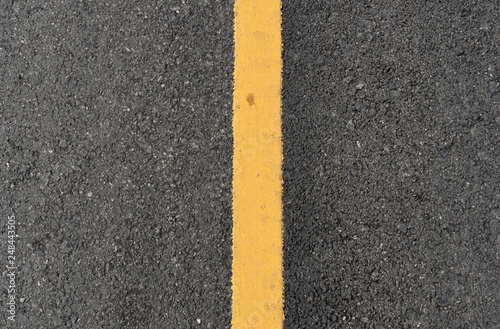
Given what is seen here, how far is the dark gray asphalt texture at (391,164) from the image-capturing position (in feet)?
5.22

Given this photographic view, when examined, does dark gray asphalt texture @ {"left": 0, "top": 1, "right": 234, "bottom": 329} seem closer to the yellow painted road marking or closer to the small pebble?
the yellow painted road marking

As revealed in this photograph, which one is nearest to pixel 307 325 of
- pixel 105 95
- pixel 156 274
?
pixel 156 274

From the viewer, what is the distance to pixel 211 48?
→ 1.82 metres

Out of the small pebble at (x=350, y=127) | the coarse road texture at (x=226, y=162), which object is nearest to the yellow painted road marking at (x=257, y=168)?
the coarse road texture at (x=226, y=162)

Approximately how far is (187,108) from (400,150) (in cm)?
108

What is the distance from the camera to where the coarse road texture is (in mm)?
1616

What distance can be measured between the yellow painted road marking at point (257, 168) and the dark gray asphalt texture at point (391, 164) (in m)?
0.05

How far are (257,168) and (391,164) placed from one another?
65 cm

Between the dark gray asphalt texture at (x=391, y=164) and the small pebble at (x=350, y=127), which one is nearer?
the dark gray asphalt texture at (x=391, y=164)

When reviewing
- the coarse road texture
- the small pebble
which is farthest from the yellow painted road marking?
the small pebble

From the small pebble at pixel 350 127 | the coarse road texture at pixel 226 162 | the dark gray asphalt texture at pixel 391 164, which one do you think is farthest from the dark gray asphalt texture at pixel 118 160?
the small pebble at pixel 350 127

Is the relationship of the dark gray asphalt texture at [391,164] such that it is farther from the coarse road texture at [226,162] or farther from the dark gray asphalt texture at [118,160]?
the dark gray asphalt texture at [118,160]

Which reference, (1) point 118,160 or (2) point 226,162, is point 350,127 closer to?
(2) point 226,162

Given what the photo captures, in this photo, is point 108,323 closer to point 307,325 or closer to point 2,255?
point 2,255
